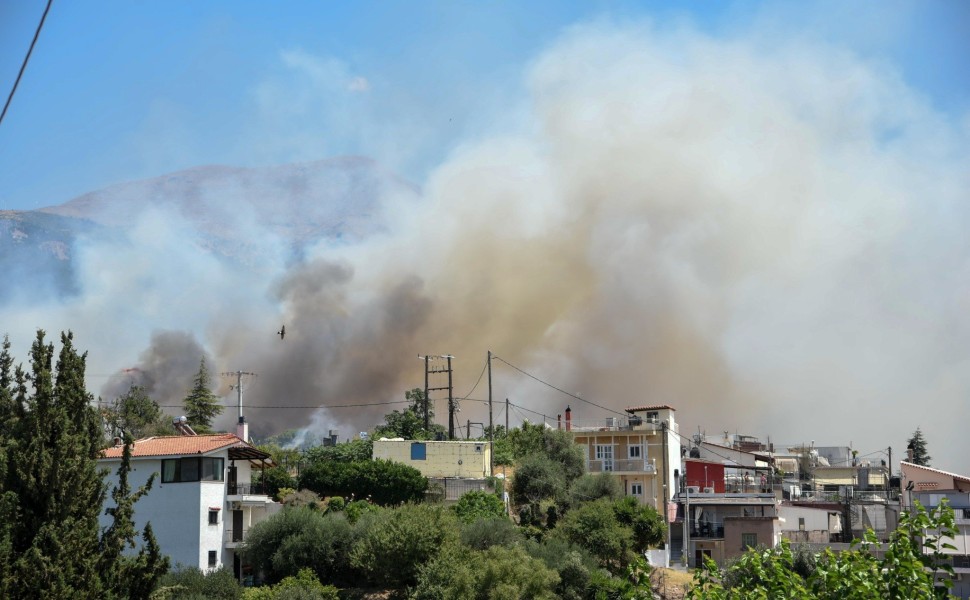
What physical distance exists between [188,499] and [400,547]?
8874 millimetres

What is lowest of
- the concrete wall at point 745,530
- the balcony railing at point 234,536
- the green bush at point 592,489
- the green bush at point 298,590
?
the green bush at point 298,590

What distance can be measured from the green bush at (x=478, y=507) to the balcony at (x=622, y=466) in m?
11.2

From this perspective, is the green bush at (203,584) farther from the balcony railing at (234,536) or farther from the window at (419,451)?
the window at (419,451)

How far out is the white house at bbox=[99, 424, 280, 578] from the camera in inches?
1657

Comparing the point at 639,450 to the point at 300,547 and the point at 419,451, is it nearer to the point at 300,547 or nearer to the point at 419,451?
the point at 419,451

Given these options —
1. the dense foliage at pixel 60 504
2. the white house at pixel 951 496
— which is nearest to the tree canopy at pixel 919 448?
the white house at pixel 951 496

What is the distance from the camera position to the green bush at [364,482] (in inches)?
2002

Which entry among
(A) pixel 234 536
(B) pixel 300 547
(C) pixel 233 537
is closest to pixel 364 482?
(A) pixel 234 536

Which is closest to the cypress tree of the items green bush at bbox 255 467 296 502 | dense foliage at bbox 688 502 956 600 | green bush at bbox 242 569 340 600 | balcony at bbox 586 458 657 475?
green bush at bbox 255 467 296 502

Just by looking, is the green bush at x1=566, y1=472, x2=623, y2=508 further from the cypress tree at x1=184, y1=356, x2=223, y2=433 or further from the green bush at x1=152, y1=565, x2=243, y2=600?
the cypress tree at x1=184, y1=356, x2=223, y2=433

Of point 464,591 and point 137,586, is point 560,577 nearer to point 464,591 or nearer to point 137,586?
point 464,591

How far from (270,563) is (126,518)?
15289mm

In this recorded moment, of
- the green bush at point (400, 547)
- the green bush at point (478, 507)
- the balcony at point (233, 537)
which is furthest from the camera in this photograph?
the green bush at point (478, 507)

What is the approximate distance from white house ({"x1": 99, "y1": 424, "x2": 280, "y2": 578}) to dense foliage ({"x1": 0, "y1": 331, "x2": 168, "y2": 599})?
43.0ft
